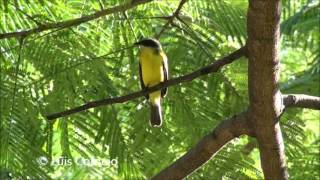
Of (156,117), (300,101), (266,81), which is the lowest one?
(156,117)

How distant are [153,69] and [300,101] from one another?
60.6 inches

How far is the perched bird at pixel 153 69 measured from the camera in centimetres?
381

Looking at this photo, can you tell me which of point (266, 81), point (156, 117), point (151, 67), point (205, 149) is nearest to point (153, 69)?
point (151, 67)

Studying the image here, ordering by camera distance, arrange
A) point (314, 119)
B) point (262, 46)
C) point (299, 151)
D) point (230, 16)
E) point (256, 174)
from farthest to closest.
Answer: point (314, 119) < point (299, 151) < point (230, 16) < point (256, 174) < point (262, 46)

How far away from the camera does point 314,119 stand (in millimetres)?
5434

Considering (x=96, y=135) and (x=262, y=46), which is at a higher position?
(x=262, y=46)

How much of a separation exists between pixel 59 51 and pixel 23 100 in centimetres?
31

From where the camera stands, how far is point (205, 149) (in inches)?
109

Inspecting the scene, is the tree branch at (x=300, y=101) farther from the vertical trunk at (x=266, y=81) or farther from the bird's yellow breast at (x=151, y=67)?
the bird's yellow breast at (x=151, y=67)

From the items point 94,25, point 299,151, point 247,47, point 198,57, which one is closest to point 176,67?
point 198,57

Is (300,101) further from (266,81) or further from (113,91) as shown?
(113,91)

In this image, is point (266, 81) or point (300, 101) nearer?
point (266, 81)

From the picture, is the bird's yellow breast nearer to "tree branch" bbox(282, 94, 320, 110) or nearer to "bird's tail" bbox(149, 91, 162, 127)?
"bird's tail" bbox(149, 91, 162, 127)

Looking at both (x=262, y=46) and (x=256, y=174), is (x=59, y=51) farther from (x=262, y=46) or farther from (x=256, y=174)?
(x=262, y=46)
